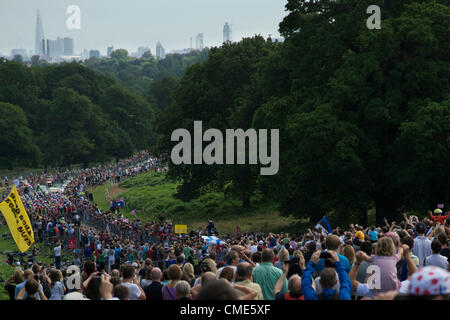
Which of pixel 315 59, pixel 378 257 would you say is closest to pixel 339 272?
pixel 378 257

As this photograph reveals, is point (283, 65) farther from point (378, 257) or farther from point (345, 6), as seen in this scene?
point (378, 257)

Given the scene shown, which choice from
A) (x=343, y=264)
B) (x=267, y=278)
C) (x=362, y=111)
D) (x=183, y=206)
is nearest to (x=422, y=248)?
Result: (x=343, y=264)

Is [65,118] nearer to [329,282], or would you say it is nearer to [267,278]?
[267,278]

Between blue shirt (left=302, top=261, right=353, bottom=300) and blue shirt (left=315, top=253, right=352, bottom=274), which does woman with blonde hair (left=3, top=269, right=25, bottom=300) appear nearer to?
blue shirt (left=315, top=253, right=352, bottom=274)

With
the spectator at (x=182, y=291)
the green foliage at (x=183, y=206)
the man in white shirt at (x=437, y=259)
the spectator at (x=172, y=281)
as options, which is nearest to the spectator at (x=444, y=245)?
the man in white shirt at (x=437, y=259)

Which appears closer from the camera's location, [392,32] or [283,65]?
[392,32]

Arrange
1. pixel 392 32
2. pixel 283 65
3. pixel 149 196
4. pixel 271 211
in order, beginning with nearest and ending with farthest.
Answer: pixel 392 32 < pixel 283 65 < pixel 271 211 < pixel 149 196

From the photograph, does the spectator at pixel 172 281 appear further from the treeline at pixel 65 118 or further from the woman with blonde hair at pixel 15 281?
the treeline at pixel 65 118

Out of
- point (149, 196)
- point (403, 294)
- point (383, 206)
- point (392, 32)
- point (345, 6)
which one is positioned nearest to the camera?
point (403, 294)
